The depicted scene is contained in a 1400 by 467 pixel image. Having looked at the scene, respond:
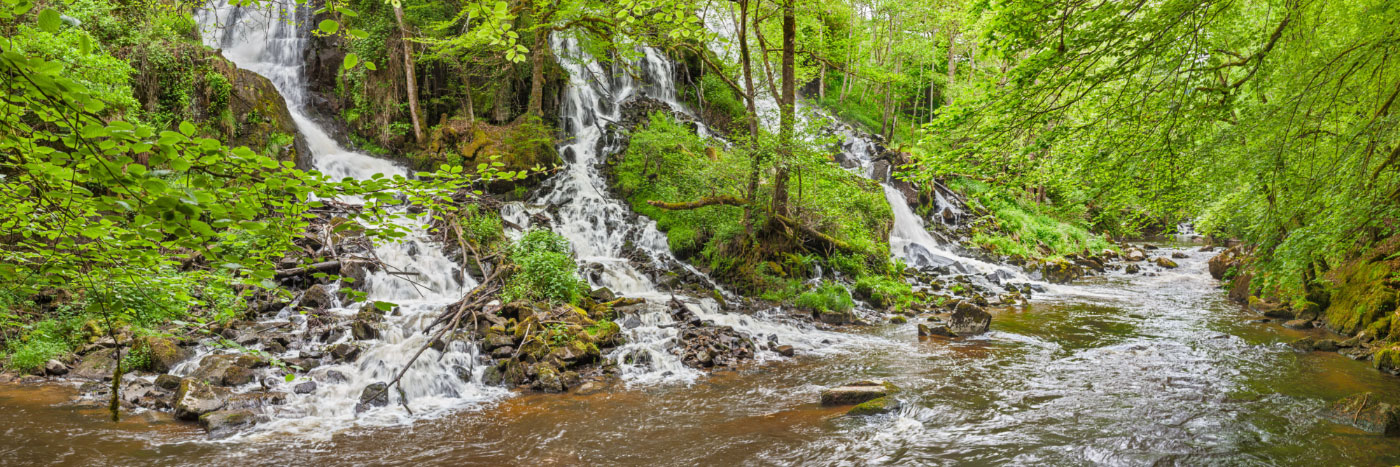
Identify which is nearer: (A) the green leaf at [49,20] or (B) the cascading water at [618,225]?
(A) the green leaf at [49,20]

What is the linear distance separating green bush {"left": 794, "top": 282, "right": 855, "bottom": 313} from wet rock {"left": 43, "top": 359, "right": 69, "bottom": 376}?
1074 centimetres

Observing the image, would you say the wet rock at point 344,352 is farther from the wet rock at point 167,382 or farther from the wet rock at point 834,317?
the wet rock at point 834,317

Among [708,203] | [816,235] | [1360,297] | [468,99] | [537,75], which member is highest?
[537,75]

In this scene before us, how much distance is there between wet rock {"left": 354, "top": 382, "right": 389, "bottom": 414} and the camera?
672 centimetres

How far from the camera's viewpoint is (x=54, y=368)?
7.13 metres

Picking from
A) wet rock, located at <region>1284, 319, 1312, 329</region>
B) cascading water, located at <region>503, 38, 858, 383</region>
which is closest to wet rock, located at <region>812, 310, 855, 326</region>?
cascading water, located at <region>503, 38, 858, 383</region>

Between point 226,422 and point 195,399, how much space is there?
60cm

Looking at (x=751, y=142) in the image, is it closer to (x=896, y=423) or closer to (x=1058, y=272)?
(x=896, y=423)

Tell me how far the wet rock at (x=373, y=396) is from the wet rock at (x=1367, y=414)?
9740 millimetres

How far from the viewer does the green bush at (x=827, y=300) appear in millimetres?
11773

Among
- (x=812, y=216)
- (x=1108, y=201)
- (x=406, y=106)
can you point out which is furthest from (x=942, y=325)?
(x=406, y=106)

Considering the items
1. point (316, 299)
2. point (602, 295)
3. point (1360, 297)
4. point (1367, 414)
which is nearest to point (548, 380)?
point (602, 295)

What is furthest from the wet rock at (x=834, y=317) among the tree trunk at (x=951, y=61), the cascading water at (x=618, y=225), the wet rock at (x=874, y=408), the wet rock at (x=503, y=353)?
the tree trunk at (x=951, y=61)

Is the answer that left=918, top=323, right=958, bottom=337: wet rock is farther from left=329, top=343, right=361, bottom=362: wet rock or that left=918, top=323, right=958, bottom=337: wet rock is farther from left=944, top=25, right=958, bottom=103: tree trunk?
left=944, top=25, right=958, bottom=103: tree trunk
